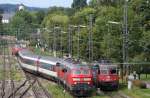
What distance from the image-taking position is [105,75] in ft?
168

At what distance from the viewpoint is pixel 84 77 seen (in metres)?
48.0

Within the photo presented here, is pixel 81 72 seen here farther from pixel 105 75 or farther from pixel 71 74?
pixel 105 75

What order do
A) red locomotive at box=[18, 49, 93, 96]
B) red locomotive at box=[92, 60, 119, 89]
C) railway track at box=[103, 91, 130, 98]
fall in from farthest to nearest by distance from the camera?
red locomotive at box=[92, 60, 119, 89] < railway track at box=[103, 91, 130, 98] < red locomotive at box=[18, 49, 93, 96]

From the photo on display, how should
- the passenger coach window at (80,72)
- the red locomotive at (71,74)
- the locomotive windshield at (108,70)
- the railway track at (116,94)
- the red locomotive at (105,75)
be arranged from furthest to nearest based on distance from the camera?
1. the locomotive windshield at (108,70)
2. the red locomotive at (105,75)
3. the railway track at (116,94)
4. the passenger coach window at (80,72)
5. the red locomotive at (71,74)

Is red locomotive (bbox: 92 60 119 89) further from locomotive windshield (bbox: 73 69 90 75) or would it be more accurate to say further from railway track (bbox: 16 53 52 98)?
railway track (bbox: 16 53 52 98)

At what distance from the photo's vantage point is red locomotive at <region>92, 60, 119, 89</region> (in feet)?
168

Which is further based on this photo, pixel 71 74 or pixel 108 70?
pixel 108 70

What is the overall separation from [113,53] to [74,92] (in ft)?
59.9

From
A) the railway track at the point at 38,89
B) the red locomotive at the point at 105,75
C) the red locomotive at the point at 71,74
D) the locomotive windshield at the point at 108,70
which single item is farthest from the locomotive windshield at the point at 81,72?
the locomotive windshield at the point at 108,70

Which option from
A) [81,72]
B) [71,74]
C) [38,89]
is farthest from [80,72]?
Answer: [38,89]

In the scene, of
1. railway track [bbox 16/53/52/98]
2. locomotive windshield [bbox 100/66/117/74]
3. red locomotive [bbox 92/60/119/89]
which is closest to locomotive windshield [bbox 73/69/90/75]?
red locomotive [bbox 92/60/119/89]

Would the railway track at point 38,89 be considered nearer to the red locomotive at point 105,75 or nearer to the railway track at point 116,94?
the red locomotive at point 105,75

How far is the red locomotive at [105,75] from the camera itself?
51344mm

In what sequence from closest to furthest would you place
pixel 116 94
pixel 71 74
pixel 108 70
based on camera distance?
pixel 71 74, pixel 116 94, pixel 108 70
